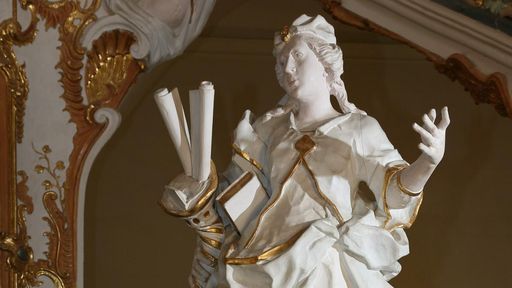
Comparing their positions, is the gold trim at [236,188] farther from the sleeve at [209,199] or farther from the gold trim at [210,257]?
the gold trim at [210,257]

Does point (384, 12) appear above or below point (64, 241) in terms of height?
above

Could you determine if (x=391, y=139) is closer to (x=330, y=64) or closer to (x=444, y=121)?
(x=330, y=64)

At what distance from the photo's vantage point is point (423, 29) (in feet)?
15.2

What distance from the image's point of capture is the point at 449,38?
15.0ft

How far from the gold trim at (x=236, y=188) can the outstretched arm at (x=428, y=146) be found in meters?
0.38

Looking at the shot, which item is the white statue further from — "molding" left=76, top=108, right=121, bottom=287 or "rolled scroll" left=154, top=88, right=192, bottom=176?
"molding" left=76, top=108, right=121, bottom=287

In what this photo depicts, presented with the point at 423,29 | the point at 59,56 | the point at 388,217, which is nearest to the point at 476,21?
the point at 423,29

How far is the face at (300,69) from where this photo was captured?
3.96m

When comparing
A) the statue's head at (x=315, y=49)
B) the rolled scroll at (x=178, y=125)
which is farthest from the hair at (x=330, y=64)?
the rolled scroll at (x=178, y=125)

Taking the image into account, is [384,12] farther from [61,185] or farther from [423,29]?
[61,185]

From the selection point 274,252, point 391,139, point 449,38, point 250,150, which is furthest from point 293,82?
point 391,139

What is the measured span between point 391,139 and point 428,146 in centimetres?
161

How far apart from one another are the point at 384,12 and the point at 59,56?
0.89 metres

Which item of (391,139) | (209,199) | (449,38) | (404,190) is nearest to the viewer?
(404,190)
